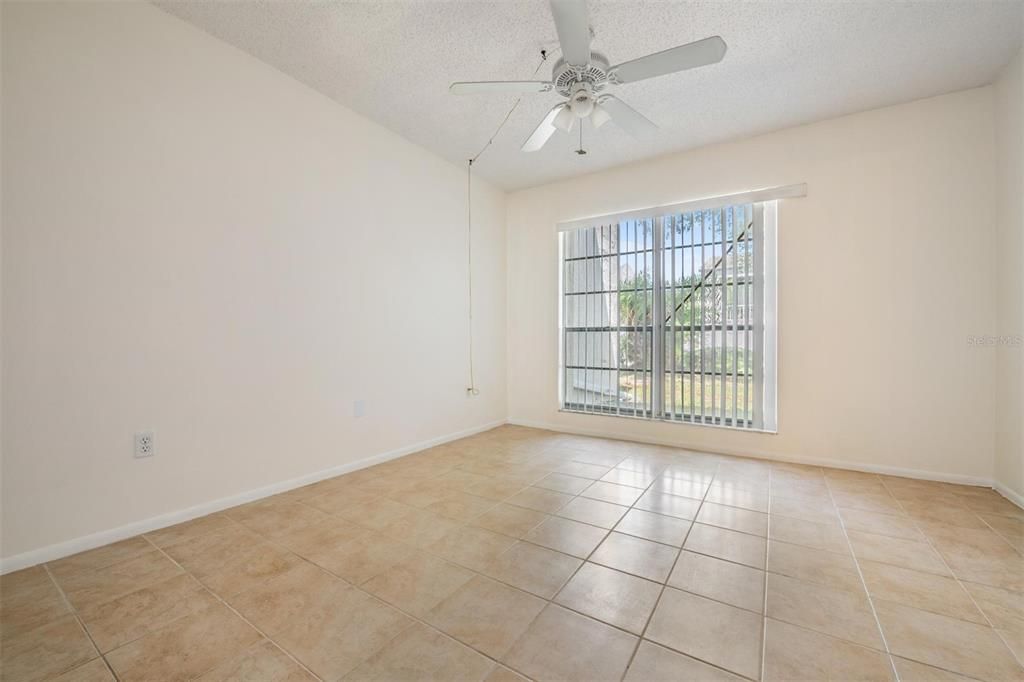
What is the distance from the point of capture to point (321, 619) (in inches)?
60.0

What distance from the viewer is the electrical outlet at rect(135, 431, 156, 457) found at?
218cm

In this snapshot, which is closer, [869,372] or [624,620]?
[624,620]

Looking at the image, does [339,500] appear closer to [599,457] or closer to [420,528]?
[420,528]

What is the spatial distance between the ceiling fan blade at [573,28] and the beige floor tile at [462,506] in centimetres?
244

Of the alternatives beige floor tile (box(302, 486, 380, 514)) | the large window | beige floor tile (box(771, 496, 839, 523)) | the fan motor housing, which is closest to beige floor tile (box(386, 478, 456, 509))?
beige floor tile (box(302, 486, 380, 514))

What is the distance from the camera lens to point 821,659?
1.32 m

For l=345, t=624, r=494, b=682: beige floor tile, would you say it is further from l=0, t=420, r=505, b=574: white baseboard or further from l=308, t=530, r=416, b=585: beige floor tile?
l=0, t=420, r=505, b=574: white baseboard

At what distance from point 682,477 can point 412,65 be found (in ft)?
11.1

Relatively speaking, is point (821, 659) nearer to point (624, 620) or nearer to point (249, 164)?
point (624, 620)

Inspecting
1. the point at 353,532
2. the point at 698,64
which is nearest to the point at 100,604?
the point at 353,532

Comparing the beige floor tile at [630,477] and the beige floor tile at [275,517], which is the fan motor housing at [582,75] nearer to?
the beige floor tile at [630,477]

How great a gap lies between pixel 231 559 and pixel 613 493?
7.00ft

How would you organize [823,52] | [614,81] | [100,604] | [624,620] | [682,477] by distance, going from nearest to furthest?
1. [624,620]
2. [100,604]
3. [614,81]
4. [823,52]
5. [682,477]

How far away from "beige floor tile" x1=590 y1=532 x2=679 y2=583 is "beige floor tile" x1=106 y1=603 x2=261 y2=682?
1412 millimetres
